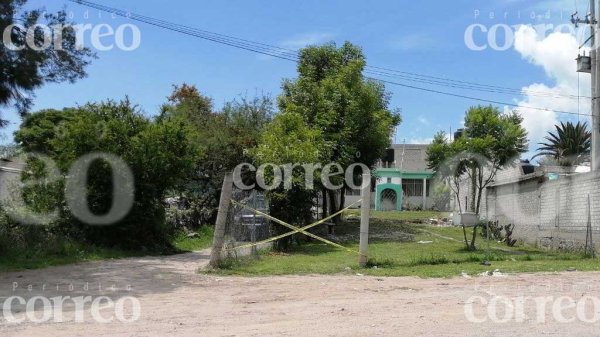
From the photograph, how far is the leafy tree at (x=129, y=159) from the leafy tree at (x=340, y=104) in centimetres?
684

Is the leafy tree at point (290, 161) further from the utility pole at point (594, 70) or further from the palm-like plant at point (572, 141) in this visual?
the palm-like plant at point (572, 141)

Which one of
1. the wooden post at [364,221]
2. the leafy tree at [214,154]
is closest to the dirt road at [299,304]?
the wooden post at [364,221]

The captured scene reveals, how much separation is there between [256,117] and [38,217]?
14.5 metres

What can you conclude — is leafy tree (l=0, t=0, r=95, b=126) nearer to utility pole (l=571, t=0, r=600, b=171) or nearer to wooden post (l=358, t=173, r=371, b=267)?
wooden post (l=358, t=173, r=371, b=267)

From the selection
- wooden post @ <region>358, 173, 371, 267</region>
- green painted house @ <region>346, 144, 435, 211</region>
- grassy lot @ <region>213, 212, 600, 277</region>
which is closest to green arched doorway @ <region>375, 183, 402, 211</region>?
green painted house @ <region>346, 144, 435, 211</region>

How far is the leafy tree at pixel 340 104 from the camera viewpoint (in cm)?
2430

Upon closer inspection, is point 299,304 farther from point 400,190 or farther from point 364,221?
→ point 400,190

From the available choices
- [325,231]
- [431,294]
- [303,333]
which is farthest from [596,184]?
[303,333]

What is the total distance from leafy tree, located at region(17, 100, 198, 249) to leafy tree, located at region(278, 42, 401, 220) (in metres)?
6.84

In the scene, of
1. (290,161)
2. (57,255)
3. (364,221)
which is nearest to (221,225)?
(364,221)

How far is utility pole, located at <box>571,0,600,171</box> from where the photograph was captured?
22.1m

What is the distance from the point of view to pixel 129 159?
16.4 metres

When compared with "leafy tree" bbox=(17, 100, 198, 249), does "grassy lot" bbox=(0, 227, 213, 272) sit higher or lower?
lower

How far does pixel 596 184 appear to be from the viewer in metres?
16.9
